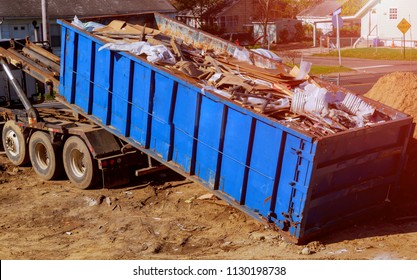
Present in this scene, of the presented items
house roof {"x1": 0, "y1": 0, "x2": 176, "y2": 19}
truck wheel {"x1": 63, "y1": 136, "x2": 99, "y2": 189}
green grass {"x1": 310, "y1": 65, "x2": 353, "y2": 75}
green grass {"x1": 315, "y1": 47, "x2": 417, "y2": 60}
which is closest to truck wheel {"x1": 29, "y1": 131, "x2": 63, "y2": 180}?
truck wheel {"x1": 63, "y1": 136, "x2": 99, "y2": 189}

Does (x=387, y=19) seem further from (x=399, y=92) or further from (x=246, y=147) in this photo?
(x=246, y=147)

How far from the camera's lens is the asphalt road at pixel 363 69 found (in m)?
29.2

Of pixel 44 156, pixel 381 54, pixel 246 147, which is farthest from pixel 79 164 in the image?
pixel 381 54

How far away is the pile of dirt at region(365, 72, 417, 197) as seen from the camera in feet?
40.6

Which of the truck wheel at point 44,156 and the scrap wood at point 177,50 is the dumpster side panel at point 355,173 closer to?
the scrap wood at point 177,50

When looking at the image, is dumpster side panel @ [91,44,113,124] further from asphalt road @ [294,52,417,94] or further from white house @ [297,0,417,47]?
white house @ [297,0,417,47]

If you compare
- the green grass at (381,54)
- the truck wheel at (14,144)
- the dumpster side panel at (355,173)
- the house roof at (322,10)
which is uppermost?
the dumpster side panel at (355,173)

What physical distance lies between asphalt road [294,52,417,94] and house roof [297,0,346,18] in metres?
19.4

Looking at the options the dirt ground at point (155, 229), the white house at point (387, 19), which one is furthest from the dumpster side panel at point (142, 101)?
the white house at point (387, 19)

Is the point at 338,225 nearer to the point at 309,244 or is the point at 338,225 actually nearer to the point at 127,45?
the point at 309,244

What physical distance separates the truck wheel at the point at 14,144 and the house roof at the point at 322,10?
53024 millimetres

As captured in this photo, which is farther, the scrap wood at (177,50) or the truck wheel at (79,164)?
the truck wheel at (79,164)

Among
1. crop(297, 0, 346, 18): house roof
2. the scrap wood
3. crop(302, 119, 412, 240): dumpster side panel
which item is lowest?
crop(297, 0, 346, 18): house roof
